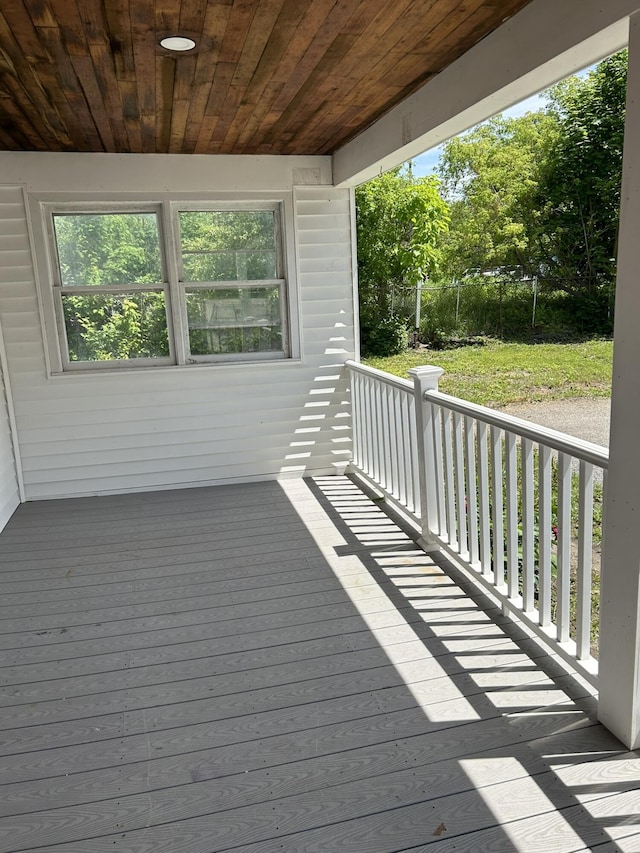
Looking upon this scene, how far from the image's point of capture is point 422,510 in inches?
146

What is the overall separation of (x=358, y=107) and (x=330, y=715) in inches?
127

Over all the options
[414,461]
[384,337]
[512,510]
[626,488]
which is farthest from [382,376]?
[384,337]

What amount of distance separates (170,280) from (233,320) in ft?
1.91

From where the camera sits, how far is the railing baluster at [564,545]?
231 cm

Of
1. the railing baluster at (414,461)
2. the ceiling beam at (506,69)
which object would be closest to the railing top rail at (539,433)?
the railing baluster at (414,461)

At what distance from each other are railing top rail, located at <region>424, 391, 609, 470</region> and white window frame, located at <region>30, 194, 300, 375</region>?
224cm

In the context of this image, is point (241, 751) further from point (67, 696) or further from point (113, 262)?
point (113, 262)

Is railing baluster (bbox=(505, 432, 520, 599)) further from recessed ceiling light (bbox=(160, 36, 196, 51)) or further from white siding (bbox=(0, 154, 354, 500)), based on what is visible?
white siding (bbox=(0, 154, 354, 500))

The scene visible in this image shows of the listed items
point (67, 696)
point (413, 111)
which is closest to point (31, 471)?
point (67, 696)

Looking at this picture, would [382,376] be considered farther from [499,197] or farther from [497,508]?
[499,197]

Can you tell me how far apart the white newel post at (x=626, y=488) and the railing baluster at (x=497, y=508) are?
76 cm

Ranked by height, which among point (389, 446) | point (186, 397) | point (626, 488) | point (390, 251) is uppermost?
point (390, 251)

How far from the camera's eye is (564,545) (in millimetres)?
2369

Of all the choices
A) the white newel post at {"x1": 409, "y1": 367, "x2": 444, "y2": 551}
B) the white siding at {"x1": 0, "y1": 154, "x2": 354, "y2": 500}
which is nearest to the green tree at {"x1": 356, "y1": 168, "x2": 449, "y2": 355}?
the white siding at {"x1": 0, "y1": 154, "x2": 354, "y2": 500}
